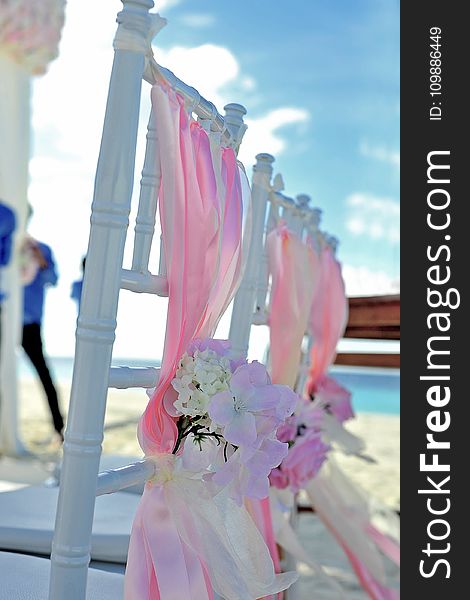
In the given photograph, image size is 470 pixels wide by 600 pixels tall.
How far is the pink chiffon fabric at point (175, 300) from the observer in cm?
76

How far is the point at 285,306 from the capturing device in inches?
55.0

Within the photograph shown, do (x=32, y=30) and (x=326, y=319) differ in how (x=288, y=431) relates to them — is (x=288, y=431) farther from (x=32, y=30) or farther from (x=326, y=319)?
(x=32, y=30)

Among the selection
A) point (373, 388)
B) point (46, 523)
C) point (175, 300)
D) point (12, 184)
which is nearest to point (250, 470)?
point (175, 300)

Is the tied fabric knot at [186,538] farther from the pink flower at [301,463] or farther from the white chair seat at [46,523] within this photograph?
the pink flower at [301,463]

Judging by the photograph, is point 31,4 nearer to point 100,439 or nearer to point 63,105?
point 100,439

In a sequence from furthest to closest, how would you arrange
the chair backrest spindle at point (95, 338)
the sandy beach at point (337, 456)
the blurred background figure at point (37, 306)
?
the blurred background figure at point (37, 306), the sandy beach at point (337, 456), the chair backrest spindle at point (95, 338)

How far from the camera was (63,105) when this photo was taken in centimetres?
1189

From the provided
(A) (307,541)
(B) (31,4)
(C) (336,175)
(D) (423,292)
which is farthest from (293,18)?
(D) (423,292)

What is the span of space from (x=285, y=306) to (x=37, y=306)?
277cm

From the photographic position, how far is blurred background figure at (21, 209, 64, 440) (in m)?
3.78

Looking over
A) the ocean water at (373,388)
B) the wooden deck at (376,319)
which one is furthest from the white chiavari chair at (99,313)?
the ocean water at (373,388)

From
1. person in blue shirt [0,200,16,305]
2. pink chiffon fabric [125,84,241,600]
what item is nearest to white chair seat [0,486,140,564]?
pink chiffon fabric [125,84,241,600]

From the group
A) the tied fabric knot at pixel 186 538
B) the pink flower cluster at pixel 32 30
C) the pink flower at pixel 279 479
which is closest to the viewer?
the tied fabric knot at pixel 186 538

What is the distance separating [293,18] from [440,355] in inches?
344
